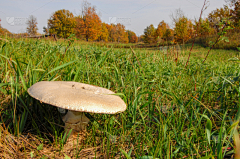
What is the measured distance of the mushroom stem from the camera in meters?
1.44

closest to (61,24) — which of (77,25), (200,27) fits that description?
(77,25)

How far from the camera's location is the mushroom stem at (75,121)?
1.44 meters

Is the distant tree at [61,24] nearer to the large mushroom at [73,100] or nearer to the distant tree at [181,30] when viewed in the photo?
the distant tree at [181,30]

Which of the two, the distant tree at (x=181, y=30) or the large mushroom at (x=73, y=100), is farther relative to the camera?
the distant tree at (x=181, y=30)

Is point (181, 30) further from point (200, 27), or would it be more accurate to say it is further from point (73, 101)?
point (73, 101)

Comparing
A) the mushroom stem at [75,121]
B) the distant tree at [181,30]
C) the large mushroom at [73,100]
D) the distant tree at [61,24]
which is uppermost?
the distant tree at [61,24]

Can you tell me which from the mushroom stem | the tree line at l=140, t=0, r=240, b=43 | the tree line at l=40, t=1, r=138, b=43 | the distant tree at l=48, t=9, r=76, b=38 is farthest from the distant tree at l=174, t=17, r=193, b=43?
the distant tree at l=48, t=9, r=76, b=38

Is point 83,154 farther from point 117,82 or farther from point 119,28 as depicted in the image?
point 119,28

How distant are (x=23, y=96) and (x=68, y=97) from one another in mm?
882

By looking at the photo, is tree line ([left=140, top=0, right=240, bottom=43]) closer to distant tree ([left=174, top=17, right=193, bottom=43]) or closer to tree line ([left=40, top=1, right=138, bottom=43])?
distant tree ([left=174, top=17, right=193, bottom=43])

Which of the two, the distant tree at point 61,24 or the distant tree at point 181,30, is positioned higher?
the distant tree at point 61,24

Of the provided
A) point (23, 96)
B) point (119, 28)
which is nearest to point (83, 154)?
point (23, 96)

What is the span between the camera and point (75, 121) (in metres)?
1.47

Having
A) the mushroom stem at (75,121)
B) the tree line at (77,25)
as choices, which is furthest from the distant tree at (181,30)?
the tree line at (77,25)
